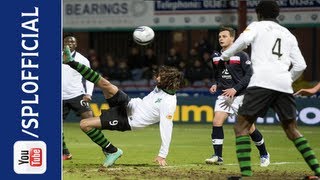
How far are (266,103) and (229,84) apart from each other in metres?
3.20

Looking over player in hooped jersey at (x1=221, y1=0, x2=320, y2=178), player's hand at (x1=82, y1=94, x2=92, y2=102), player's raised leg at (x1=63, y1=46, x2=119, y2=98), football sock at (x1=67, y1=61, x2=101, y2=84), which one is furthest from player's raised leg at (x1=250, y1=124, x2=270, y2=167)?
player's hand at (x1=82, y1=94, x2=92, y2=102)

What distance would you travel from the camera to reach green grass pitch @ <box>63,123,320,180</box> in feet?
41.2

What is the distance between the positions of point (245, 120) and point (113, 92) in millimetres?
2518

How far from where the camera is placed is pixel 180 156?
1608 cm

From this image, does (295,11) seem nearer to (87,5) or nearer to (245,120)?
(87,5)

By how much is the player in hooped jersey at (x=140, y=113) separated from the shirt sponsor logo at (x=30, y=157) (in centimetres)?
354

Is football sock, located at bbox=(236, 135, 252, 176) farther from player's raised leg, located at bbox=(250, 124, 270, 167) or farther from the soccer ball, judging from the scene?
the soccer ball

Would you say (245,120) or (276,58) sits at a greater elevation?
(276,58)

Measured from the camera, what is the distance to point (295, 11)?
27984 millimetres

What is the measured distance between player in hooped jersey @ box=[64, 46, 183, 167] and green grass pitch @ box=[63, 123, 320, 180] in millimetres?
399

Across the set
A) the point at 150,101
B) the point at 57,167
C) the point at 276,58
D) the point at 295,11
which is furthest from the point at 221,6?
the point at 57,167

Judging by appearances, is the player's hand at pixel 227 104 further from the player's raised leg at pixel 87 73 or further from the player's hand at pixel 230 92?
the player's raised leg at pixel 87 73

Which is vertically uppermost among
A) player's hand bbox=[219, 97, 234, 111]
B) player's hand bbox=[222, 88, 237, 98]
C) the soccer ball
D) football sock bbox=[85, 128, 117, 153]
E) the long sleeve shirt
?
the soccer ball

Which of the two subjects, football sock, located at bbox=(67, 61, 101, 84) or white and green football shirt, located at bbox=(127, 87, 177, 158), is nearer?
football sock, located at bbox=(67, 61, 101, 84)
